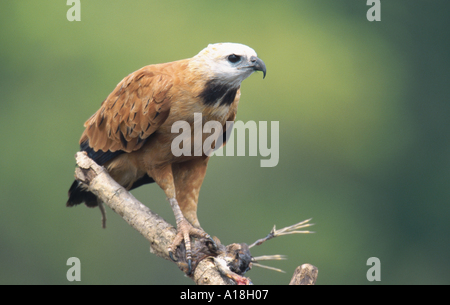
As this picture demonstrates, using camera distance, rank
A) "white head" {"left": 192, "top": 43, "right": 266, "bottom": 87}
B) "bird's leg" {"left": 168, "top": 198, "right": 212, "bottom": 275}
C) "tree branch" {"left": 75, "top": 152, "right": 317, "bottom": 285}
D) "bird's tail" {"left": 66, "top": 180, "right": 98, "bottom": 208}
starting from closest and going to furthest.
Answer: "tree branch" {"left": 75, "top": 152, "right": 317, "bottom": 285} < "bird's leg" {"left": 168, "top": 198, "right": 212, "bottom": 275} < "white head" {"left": 192, "top": 43, "right": 266, "bottom": 87} < "bird's tail" {"left": 66, "top": 180, "right": 98, "bottom": 208}

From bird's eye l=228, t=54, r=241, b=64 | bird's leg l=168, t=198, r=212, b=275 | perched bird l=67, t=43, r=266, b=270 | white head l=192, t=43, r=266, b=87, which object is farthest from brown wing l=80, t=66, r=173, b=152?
bird's leg l=168, t=198, r=212, b=275

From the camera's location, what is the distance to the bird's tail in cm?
345

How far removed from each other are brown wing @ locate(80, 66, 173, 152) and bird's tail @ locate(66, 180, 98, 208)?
0.36 m

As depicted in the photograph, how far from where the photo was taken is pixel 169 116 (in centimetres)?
293

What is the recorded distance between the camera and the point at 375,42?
850cm

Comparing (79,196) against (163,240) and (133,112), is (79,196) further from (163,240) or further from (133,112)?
(163,240)

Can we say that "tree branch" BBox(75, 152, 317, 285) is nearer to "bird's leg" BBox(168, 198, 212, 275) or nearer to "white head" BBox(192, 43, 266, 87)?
"bird's leg" BBox(168, 198, 212, 275)

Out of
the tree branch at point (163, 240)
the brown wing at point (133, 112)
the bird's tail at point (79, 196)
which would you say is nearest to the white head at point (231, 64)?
the brown wing at point (133, 112)

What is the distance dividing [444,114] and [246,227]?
4.61 m

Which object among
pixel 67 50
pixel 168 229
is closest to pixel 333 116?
pixel 67 50

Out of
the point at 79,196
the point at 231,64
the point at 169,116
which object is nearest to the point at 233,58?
the point at 231,64

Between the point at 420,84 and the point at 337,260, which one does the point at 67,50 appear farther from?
the point at 420,84

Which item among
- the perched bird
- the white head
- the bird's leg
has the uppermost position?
the white head

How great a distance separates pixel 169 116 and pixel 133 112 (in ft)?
0.94
